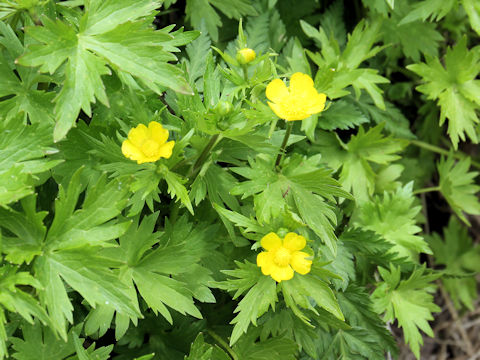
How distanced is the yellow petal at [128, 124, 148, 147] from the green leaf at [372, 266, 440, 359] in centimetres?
106

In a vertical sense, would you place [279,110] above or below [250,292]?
above

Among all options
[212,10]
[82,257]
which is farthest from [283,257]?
[212,10]

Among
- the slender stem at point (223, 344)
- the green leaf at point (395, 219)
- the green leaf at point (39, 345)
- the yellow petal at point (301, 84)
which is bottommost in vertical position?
the slender stem at point (223, 344)

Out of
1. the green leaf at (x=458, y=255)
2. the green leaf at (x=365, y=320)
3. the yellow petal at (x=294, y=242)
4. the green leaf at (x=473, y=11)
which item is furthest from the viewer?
the green leaf at (x=458, y=255)

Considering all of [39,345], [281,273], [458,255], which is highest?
[281,273]

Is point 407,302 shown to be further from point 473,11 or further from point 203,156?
point 473,11

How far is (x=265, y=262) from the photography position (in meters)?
1.45

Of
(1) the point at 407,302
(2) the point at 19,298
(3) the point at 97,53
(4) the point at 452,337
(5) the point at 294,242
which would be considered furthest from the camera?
(4) the point at 452,337

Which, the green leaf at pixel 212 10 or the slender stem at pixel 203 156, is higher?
the green leaf at pixel 212 10

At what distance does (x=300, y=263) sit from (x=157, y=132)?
57 centimetres

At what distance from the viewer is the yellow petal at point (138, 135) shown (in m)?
1.45

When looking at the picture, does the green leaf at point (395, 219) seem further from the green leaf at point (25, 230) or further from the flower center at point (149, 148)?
the green leaf at point (25, 230)

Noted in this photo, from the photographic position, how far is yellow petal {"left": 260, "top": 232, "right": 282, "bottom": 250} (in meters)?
1.47

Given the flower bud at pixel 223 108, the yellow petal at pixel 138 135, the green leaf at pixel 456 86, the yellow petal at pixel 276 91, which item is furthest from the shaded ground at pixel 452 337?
the yellow petal at pixel 138 135
